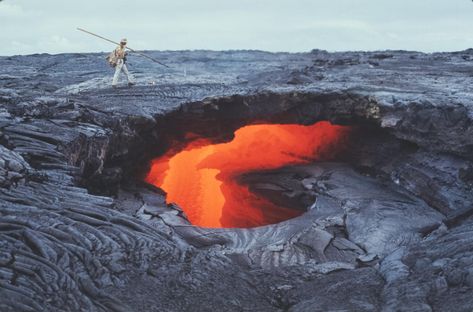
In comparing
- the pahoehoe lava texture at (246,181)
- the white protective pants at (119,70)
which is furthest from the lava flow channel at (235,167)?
the white protective pants at (119,70)

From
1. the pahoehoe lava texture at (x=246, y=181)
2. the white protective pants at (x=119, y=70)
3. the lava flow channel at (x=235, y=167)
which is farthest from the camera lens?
the lava flow channel at (x=235, y=167)

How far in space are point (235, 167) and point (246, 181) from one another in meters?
1.39

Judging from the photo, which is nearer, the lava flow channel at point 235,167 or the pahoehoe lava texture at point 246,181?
the pahoehoe lava texture at point 246,181

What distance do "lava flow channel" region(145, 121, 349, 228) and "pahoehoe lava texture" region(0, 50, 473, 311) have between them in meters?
0.77

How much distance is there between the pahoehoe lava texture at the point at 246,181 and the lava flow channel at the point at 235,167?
77 cm

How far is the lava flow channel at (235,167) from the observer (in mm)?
14086

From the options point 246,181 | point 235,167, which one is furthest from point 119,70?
point 235,167

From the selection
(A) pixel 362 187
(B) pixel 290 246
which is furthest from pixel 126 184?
(A) pixel 362 187

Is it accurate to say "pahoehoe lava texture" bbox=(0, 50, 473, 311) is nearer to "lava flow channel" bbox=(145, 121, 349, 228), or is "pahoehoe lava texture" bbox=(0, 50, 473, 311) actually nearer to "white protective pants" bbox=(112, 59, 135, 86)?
"white protective pants" bbox=(112, 59, 135, 86)

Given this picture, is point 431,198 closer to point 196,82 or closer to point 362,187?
point 362,187

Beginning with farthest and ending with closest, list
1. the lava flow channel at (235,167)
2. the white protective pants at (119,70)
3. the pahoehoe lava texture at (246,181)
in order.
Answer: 1. the lava flow channel at (235,167)
2. the white protective pants at (119,70)
3. the pahoehoe lava texture at (246,181)

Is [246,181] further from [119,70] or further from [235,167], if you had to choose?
[119,70]

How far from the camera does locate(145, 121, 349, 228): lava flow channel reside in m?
14.1

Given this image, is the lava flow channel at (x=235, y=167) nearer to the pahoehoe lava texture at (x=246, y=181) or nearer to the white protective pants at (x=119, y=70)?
the pahoehoe lava texture at (x=246, y=181)
